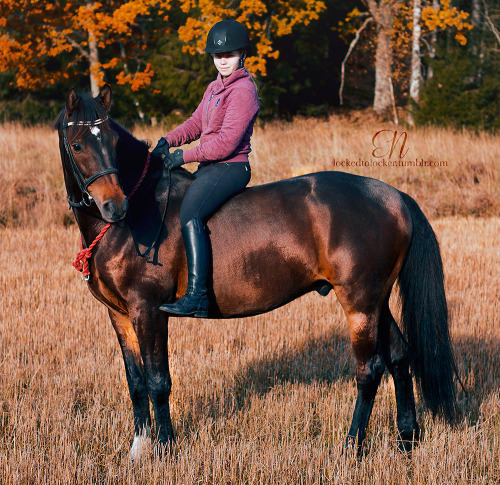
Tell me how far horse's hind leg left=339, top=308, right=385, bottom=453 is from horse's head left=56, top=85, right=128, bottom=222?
1710 millimetres

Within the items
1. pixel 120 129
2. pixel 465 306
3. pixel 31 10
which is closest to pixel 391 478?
pixel 120 129

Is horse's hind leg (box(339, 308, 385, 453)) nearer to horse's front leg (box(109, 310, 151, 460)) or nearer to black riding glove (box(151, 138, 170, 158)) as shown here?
horse's front leg (box(109, 310, 151, 460))

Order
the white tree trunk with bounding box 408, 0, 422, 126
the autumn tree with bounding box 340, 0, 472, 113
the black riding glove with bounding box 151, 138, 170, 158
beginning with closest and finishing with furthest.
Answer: the black riding glove with bounding box 151, 138, 170, 158 → the autumn tree with bounding box 340, 0, 472, 113 → the white tree trunk with bounding box 408, 0, 422, 126

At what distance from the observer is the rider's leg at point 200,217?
3566 mm

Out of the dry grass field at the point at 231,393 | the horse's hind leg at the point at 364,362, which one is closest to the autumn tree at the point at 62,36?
the dry grass field at the point at 231,393

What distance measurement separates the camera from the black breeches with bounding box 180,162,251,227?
3.66 metres

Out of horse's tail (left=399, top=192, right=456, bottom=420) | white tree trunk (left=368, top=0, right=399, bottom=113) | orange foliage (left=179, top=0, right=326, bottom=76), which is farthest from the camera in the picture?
white tree trunk (left=368, top=0, right=399, bottom=113)

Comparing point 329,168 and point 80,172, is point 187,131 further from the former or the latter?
point 329,168

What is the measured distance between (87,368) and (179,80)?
1535 centimetres

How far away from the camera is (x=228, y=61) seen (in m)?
3.78

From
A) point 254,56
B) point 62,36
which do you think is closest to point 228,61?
point 254,56

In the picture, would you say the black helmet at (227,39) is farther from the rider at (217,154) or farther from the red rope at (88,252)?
the red rope at (88,252)

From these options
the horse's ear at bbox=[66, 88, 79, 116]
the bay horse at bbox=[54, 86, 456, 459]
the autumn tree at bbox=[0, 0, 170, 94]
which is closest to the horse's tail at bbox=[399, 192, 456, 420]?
the bay horse at bbox=[54, 86, 456, 459]

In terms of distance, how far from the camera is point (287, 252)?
3.78 m
